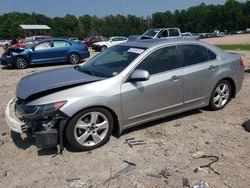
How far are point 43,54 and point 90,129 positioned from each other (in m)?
11.3

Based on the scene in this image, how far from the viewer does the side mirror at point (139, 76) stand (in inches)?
176

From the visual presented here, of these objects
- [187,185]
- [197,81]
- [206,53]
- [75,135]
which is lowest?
[187,185]

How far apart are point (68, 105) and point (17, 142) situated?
1.43 m

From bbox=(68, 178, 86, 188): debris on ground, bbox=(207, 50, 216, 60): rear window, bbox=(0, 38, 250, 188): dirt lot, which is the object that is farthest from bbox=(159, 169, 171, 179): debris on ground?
bbox=(207, 50, 216, 60): rear window

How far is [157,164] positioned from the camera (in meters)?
4.02

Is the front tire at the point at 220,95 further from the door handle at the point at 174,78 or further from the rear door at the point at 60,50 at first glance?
the rear door at the point at 60,50

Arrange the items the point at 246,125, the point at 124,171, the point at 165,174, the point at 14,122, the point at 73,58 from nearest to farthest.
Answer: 1. the point at 165,174
2. the point at 124,171
3. the point at 14,122
4. the point at 246,125
5. the point at 73,58

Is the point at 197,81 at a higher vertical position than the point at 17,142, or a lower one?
higher

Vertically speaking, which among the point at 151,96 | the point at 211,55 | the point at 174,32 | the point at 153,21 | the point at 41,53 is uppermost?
the point at 153,21

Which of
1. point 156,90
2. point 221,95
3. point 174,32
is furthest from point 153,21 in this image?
point 156,90

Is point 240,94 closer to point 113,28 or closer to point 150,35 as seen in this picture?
point 150,35

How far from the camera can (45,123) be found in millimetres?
4102

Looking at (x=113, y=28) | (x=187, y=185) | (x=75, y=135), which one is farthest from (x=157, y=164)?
(x=113, y=28)

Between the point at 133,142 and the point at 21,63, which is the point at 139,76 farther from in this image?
the point at 21,63
